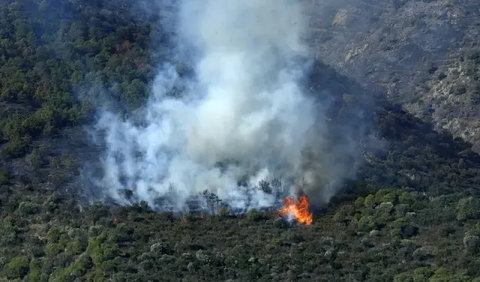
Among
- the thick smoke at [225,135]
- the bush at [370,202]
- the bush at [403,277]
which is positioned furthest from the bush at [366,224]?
the bush at [403,277]

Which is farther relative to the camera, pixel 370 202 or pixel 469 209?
pixel 370 202

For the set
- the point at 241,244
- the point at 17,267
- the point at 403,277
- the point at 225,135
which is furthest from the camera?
the point at 225,135

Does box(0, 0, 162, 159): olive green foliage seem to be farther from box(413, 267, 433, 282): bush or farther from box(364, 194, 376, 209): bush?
box(413, 267, 433, 282): bush

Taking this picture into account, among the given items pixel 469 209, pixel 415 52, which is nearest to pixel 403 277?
pixel 469 209

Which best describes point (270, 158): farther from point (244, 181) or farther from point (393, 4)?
point (393, 4)

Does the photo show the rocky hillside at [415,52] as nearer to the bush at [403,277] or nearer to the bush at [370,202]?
the bush at [370,202]

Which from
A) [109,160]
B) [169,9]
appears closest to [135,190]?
[109,160]

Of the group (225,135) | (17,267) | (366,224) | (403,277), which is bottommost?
(403,277)

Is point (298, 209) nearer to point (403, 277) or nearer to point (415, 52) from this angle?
point (403, 277)
